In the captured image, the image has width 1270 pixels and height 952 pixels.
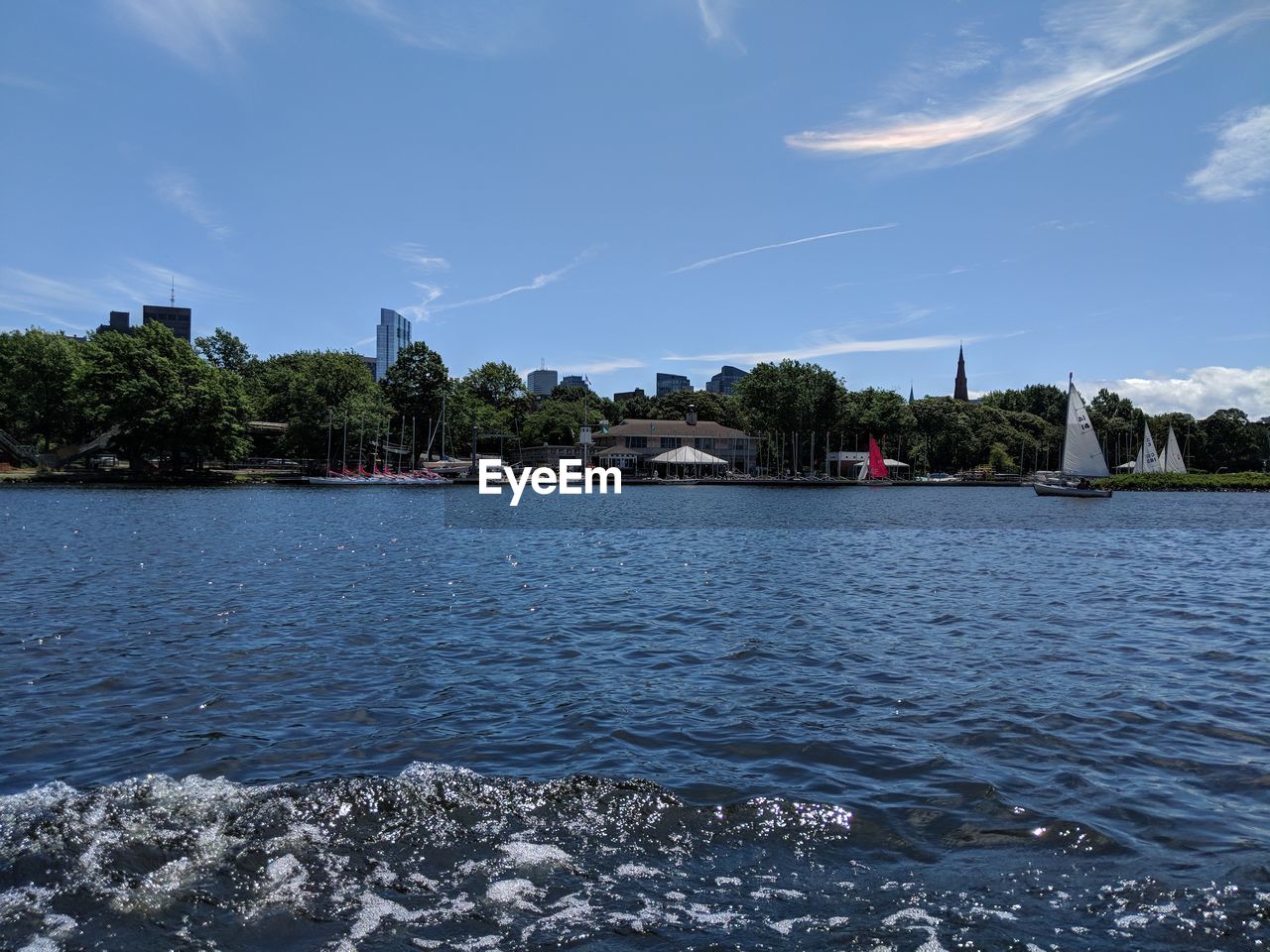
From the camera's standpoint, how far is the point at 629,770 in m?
8.80

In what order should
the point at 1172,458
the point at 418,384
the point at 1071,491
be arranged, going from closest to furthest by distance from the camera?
the point at 1071,491, the point at 1172,458, the point at 418,384

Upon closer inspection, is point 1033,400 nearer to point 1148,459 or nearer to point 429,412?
point 1148,459

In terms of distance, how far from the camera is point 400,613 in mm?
18609

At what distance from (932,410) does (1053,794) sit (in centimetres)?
16088

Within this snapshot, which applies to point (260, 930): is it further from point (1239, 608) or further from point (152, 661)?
point (1239, 608)

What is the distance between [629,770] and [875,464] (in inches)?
5283

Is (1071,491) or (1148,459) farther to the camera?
(1148,459)

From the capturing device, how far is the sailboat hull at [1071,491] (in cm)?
8588

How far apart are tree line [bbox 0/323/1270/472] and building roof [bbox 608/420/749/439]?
5.68 metres

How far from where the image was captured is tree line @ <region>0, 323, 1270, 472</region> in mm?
90188

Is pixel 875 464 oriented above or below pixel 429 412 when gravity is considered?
below

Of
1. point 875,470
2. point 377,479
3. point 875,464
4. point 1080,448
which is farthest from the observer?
point 875,470

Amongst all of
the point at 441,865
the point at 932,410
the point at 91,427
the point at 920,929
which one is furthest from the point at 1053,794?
the point at 932,410

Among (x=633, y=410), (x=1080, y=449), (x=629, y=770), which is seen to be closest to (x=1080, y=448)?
(x=1080, y=449)
